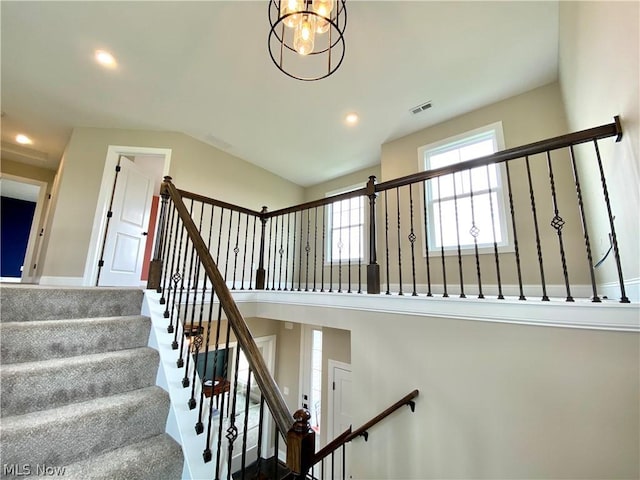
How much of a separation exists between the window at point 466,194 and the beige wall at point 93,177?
3.43 m

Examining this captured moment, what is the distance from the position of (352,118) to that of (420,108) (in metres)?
0.93

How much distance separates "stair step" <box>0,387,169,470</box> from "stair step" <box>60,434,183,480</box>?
0.17 feet

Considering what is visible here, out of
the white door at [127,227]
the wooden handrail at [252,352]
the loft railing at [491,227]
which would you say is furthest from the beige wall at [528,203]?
the white door at [127,227]

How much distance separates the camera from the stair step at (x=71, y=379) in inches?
55.0

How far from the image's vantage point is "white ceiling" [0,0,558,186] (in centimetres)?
261

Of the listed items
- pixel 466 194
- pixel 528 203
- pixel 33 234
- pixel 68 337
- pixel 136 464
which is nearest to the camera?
pixel 136 464

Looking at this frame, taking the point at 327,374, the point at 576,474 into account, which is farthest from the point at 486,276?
the point at 327,374

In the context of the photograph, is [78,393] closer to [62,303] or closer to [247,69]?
[62,303]

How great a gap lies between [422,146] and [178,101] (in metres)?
3.55

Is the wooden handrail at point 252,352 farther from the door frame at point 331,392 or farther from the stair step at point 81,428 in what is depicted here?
the door frame at point 331,392

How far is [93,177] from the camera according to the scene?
4.32 meters

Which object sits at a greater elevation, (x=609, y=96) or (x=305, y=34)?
(x=305, y=34)

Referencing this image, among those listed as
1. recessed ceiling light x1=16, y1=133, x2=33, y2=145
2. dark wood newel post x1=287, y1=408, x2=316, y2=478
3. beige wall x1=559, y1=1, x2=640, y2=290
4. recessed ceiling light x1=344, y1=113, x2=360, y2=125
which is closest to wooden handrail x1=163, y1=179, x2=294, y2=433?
dark wood newel post x1=287, y1=408, x2=316, y2=478

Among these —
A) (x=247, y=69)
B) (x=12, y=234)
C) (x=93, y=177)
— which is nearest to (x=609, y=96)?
(x=247, y=69)
